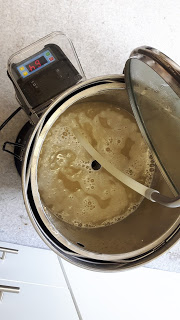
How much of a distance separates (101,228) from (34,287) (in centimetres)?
21

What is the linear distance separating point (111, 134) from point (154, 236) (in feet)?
0.94

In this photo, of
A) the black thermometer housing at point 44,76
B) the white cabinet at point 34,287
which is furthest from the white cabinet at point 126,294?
the black thermometer housing at point 44,76

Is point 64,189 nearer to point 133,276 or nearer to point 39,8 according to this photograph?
point 133,276

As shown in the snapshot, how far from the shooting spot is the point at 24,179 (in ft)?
2.43

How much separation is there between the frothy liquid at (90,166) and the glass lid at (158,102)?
0.45ft

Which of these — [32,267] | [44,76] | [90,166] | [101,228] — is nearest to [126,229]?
[101,228]

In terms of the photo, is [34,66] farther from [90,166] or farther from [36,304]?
[36,304]

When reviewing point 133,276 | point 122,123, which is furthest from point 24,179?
point 133,276

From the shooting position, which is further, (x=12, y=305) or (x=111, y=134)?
Result: (x=111, y=134)

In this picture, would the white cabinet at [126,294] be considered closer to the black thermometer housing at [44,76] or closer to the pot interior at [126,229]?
the pot interior at [126,229]

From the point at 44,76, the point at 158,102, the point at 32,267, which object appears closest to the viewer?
the point at 158,102

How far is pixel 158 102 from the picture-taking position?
0.80m

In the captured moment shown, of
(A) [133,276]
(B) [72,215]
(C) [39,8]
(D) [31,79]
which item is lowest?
(A) [133,276]

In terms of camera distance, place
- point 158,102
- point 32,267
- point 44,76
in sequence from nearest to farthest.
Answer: point 158,102 < point 44,76 < point 32,267
